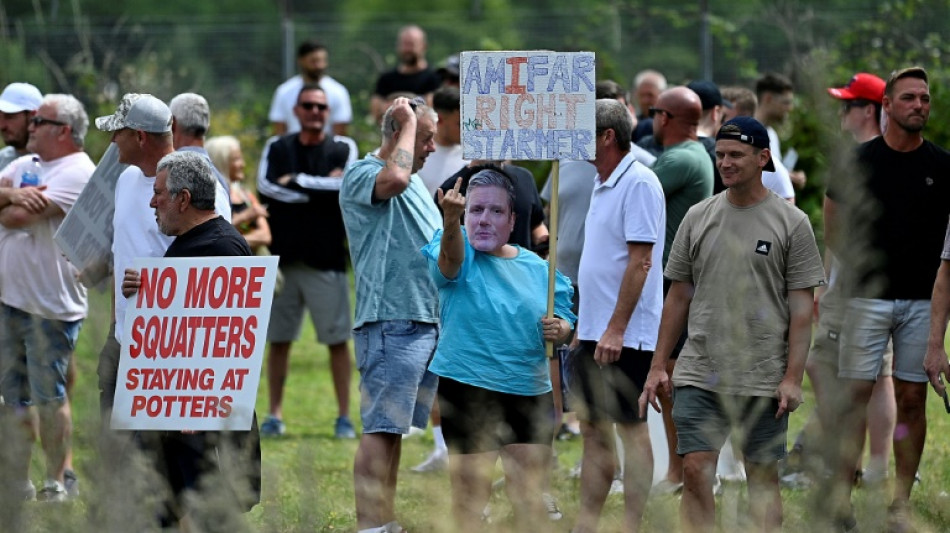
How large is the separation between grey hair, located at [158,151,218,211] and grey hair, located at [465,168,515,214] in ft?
3.54

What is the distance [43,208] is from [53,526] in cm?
421

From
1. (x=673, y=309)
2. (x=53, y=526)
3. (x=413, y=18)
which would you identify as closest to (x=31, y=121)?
(x=673, y=309)

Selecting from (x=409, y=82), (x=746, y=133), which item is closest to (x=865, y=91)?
(x=746, y=133)

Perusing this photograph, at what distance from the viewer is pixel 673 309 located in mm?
6488

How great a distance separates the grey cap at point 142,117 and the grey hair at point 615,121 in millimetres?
1933

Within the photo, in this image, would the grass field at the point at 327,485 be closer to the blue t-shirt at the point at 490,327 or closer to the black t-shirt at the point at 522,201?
the blue t-shirt at the point at 490,327

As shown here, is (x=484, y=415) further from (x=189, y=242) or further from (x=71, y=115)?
(x=71, y=115)

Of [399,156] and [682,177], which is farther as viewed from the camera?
[682,177]

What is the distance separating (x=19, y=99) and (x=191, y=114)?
1962 millimetres

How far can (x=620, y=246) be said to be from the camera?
7082mm

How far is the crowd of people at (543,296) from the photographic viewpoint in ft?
19.9

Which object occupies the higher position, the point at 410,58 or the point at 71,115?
the point at 410,58

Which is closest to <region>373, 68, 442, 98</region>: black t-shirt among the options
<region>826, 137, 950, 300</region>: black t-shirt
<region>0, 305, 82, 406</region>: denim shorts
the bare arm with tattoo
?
<region>0, 305, 82, 406</region>: denim shorts

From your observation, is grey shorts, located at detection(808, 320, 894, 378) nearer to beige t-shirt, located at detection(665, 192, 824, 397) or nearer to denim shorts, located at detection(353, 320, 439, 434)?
beige t-shirt, located at detection(665, 192, 824, 397)
